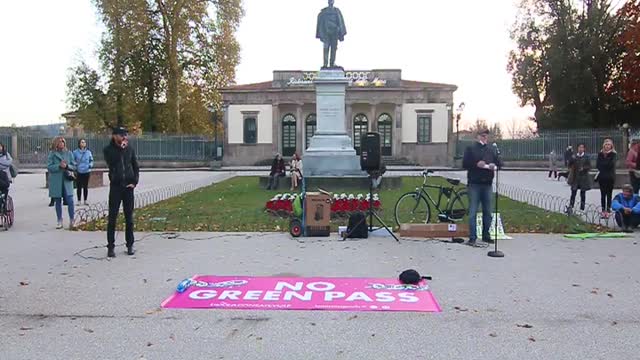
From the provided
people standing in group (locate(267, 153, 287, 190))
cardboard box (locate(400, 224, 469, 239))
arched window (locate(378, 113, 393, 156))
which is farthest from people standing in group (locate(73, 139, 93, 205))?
arched window (locate(378, 113, 393, 156))

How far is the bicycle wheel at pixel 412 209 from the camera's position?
1211cm

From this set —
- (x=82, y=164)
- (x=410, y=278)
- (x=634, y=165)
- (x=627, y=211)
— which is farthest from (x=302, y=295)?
(x=82, y=164)

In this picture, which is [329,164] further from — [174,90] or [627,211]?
[174,90]

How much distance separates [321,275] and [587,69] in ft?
143

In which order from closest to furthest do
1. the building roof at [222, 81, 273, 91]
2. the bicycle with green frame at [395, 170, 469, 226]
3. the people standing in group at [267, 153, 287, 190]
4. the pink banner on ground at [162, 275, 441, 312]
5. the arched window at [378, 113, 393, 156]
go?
1. the pink banner on ground at [162, 275, 441, 312]
2. the bicycle with green frame at [395, 170, 469, 226]
3. the people standing in group at [267, 153, 287, 190]
4. the building roof at [222, 81, 273, 91]
5. the arched window at [378, 113, 393, 156]

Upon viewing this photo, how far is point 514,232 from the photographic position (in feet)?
37.4

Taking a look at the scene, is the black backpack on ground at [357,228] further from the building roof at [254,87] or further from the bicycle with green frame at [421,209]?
the building roof at [254,87]

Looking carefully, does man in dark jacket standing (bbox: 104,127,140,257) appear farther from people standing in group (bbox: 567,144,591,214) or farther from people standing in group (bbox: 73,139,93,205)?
people standing in group (bbox: 567,144,591,214)

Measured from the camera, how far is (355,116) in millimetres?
A: 51531

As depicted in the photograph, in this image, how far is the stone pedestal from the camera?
22734 mm

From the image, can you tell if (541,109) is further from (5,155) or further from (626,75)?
(5,155)

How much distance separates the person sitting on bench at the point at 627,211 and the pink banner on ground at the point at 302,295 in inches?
260

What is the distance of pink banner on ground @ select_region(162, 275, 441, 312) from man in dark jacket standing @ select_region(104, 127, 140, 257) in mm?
2298

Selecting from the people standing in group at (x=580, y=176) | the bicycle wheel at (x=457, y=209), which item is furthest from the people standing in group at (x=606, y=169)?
the bicycle wheel at (x=457, y=209)
